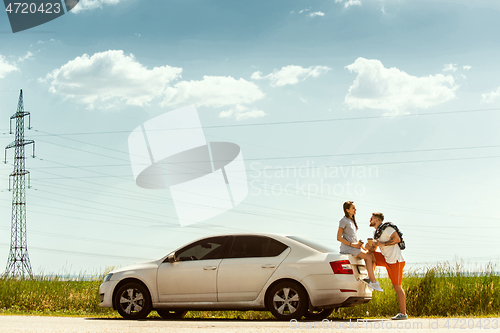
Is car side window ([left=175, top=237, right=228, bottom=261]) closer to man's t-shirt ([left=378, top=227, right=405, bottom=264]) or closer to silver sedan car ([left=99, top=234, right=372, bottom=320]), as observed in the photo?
silver sedan car ([left=99, top=234, right=372, bottom=320])

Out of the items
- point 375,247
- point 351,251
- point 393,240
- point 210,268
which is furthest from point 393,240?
point 210,268

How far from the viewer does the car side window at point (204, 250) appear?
11.0 metres

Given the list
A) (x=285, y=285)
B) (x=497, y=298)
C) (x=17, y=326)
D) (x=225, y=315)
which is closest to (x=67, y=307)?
(x=225, y=315)

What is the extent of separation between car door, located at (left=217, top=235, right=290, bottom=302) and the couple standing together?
1.25 metres

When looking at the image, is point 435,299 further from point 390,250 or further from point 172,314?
point 172,314

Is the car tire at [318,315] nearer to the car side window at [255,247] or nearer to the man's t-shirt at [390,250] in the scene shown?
the car side window at [255,247]

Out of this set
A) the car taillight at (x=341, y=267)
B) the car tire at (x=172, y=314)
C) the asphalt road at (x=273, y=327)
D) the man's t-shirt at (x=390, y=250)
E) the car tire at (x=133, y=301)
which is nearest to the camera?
the asphalt road at (x=273, y=327)

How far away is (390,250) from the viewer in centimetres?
1059

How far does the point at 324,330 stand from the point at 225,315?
7201mm

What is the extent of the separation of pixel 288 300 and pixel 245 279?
909 millimetres

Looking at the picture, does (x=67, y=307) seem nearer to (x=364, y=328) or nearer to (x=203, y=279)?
(x=203, y=279)

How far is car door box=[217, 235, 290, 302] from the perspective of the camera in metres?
10.4

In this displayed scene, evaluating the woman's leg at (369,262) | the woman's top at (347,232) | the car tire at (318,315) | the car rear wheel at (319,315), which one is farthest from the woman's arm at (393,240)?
the car rear wheel at (319,315)

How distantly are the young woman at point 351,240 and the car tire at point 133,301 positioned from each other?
161 inches
